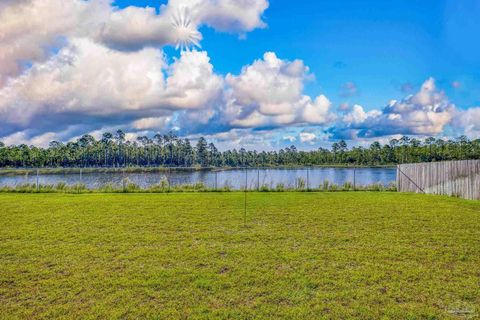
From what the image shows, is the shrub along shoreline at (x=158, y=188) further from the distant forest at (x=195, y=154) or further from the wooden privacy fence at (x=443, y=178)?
the distant forest at (x=195, y=154)

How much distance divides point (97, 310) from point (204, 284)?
1.45m

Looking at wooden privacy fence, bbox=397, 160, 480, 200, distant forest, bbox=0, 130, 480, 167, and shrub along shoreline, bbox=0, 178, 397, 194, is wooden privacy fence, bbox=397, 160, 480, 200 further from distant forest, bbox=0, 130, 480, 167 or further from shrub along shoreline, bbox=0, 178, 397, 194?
distant forest, bbox=0, 130, 480, 167

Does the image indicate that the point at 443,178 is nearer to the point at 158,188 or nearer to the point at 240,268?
the point at 158,188

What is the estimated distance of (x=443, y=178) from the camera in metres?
18.9

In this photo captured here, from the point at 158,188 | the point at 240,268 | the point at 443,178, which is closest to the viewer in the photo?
the point at 240,268

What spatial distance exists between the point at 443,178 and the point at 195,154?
113261mm

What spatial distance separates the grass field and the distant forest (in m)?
89.3

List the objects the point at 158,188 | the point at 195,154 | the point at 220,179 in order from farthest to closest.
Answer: the point at 195,154
the point at 220,179
the point at 158,188

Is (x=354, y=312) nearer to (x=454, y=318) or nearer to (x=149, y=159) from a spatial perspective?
(x=454, y=318)

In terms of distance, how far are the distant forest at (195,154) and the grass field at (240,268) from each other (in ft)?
293

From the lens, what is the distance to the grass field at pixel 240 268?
4254mm

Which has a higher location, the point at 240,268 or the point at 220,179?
the point at 240,268

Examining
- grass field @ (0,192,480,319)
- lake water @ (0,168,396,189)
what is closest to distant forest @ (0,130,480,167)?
lake water @ (0,168,396,189)

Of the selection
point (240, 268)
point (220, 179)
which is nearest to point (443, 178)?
point (240, 268)
